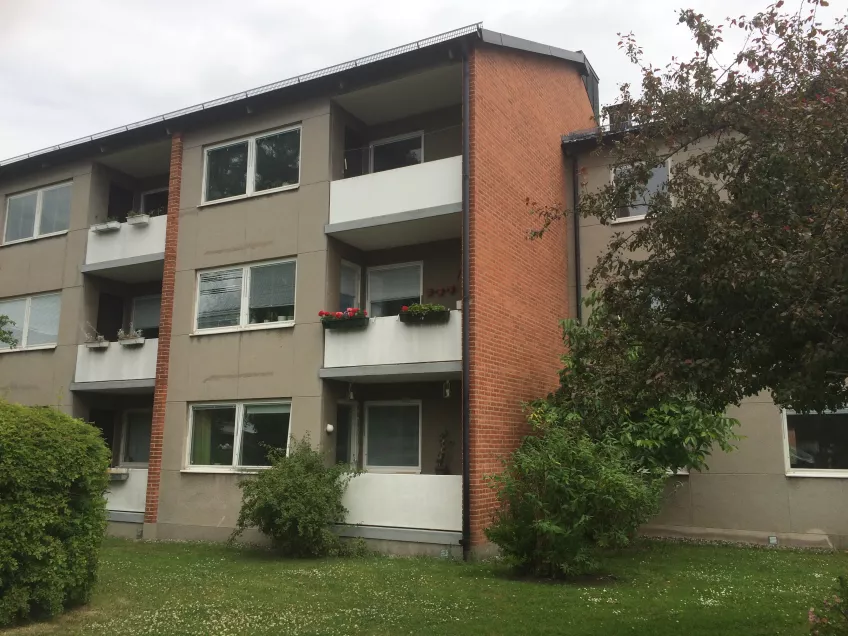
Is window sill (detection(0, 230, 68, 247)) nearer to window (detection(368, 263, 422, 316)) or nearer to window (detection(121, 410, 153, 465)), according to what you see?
window (detection(121, 410, 153, 465))

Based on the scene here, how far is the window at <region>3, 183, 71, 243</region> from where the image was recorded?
18.6 metres

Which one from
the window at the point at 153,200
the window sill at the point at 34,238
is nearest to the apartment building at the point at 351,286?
the window sill at the point at 34,238

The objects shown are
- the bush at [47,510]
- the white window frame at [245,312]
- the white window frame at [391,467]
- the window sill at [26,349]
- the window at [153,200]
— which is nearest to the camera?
the bush at [47,510]

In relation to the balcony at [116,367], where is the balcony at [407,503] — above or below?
below

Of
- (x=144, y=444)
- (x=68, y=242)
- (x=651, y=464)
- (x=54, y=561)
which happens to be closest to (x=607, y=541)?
(x=651, y=464)

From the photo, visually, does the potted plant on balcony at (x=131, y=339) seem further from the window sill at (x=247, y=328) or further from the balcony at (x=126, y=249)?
the window sill at (x=247, y=328)

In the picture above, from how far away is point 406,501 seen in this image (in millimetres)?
12617

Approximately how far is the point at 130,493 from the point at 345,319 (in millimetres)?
6277

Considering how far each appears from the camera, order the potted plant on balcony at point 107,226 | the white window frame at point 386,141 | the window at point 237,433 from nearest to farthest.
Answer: the window at point 237,433
the white window frame at point 386,141
the potted plant on balcony at point 107,226

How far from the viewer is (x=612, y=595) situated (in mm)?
9016

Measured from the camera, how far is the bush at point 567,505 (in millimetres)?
9523

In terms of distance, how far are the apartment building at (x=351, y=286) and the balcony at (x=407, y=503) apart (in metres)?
0.03

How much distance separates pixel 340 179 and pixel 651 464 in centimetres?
774

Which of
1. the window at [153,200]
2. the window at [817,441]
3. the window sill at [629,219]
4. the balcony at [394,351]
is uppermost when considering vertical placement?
the window at [153,200]
